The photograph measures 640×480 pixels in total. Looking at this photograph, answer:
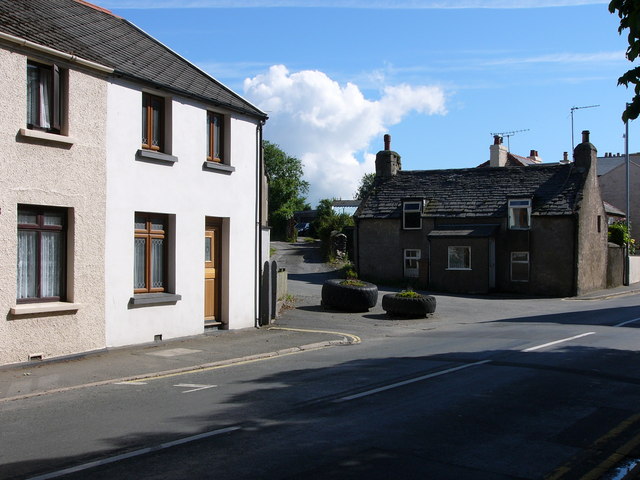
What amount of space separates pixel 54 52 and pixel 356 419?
863cm

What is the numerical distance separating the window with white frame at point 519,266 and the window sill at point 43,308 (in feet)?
86.3

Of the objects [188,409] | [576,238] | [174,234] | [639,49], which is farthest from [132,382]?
[576,238]

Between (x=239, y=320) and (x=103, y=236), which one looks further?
(x=239, y=320)

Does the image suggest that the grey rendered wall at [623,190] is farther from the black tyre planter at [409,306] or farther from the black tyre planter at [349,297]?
the black tyre planter at [349,297]

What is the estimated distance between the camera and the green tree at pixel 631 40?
657cm

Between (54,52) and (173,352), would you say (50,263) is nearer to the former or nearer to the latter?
(173,352)

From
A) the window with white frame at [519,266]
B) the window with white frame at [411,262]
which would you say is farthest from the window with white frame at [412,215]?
the window with white frame at [519,266]

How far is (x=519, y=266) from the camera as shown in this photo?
111ft

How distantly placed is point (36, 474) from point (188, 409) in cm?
274

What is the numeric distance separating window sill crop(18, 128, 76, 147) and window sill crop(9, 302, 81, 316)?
298 cm

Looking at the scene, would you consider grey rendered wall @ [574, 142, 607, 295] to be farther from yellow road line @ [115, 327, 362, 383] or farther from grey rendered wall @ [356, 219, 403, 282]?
yellow road line @ [115, 327, 362, 383]

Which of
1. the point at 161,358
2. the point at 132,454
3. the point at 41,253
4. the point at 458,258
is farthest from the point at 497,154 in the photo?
the point at 132,454

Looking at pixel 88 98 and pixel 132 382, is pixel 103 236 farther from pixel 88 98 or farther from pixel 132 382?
pixel 132 382

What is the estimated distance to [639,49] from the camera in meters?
6.76
